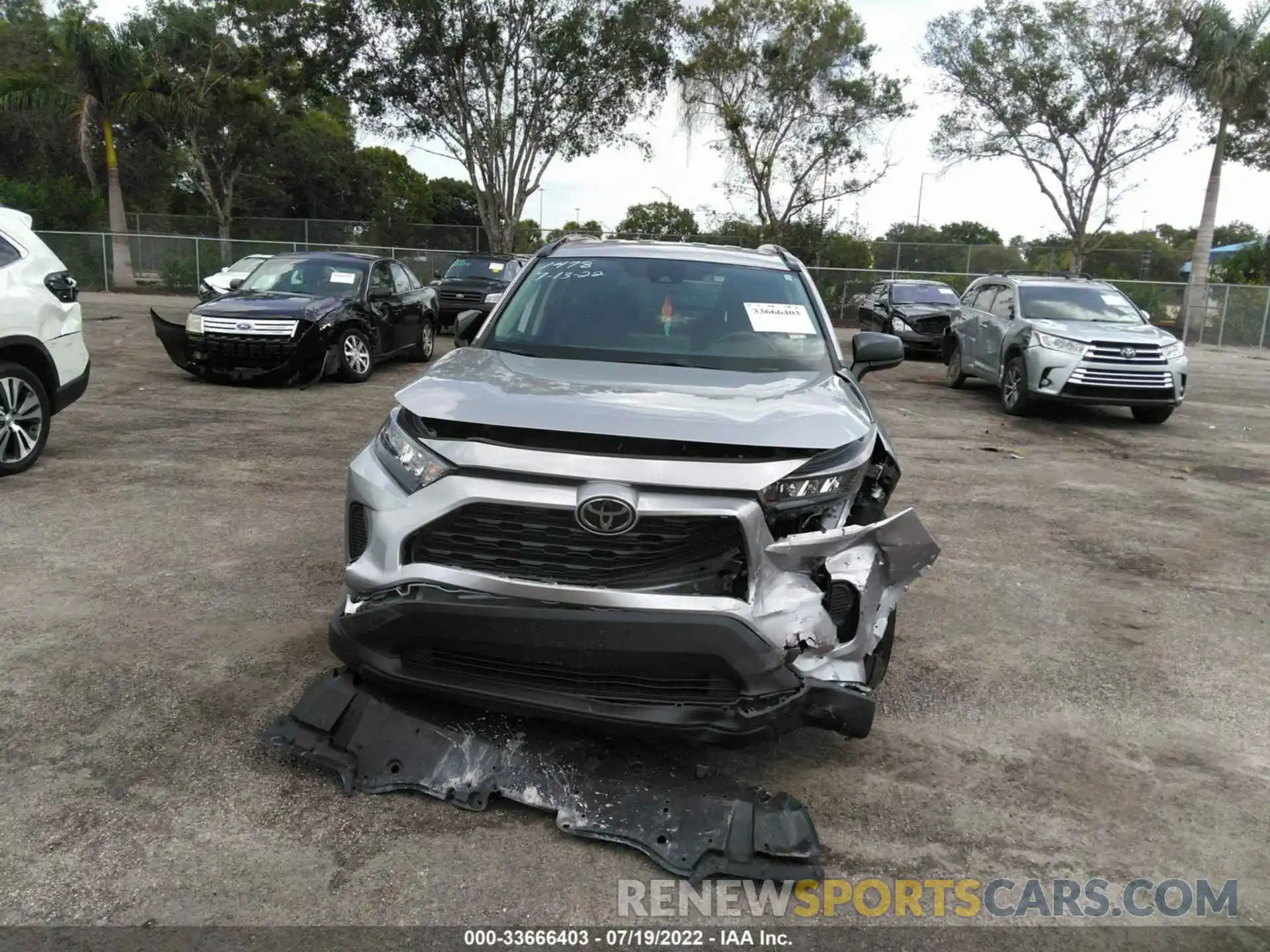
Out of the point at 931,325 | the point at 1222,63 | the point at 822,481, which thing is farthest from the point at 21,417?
the point at 1222,63

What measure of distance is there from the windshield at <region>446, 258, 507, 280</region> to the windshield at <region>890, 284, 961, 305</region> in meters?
8.32

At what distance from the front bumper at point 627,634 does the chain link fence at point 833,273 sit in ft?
82.1

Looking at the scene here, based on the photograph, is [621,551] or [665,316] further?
[665,316]

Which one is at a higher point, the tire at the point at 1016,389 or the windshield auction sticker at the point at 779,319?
the windshield auction sticker at the point at 779,319

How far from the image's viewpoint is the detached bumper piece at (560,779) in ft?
9.30

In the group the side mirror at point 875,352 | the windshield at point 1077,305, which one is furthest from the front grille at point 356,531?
the windshield at point 1077,305

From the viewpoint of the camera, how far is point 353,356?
40.7ft

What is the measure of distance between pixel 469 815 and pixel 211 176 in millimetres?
42077

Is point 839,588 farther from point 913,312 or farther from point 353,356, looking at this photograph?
point 913,312

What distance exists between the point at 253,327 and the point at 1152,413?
11.0 metres

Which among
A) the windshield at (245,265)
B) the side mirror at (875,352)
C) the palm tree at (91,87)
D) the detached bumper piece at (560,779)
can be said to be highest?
the palm tree at (91,87)

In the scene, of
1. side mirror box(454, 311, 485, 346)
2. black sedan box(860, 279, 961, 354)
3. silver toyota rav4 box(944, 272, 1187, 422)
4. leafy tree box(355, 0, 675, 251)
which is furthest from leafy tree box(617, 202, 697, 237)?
side mirror box(454, 311, 485, 346)

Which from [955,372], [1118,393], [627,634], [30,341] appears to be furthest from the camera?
[955,372]

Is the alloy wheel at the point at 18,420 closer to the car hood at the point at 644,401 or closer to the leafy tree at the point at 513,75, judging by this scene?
the car hood at the point at 644,401
